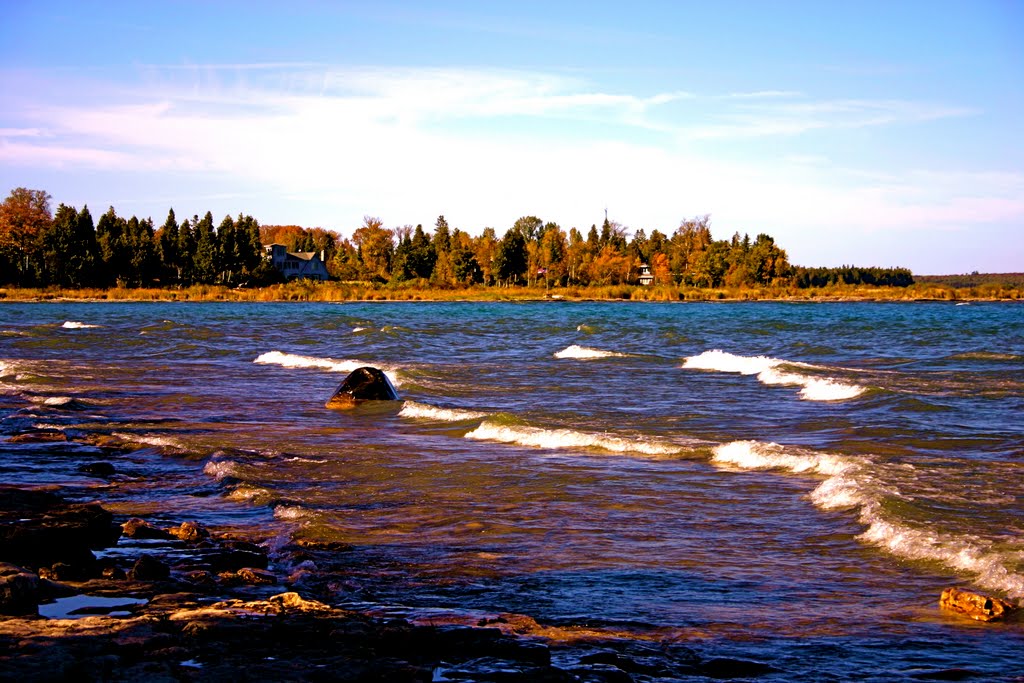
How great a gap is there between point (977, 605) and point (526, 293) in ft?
395

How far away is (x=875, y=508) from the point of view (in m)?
8.84

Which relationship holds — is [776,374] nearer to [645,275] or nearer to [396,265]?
[396,265]

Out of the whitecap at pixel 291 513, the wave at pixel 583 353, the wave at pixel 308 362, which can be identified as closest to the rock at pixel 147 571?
the whitecap at pixel 291 513

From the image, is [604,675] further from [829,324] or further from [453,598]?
[829,324]

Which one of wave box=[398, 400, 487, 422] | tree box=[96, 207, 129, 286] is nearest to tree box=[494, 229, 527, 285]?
tree box=[96, 207, 129, 286]

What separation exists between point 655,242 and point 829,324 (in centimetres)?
12763

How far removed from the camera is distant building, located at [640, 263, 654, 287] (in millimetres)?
171375

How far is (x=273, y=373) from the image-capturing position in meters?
24.7

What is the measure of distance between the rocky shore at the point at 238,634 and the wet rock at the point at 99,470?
3726mm

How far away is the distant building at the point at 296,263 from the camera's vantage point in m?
141

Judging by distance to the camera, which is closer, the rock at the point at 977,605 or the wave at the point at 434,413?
the rock at the point at 977,605

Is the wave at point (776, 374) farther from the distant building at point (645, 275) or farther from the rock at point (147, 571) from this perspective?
the distant building at point (645, 275)

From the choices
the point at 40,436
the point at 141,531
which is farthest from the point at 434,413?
the point at 141,531

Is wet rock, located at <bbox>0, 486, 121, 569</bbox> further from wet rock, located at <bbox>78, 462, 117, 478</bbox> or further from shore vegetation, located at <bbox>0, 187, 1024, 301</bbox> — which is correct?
shore vegetation, located at <bbox>0, 187, 1024, 301</bbox>
